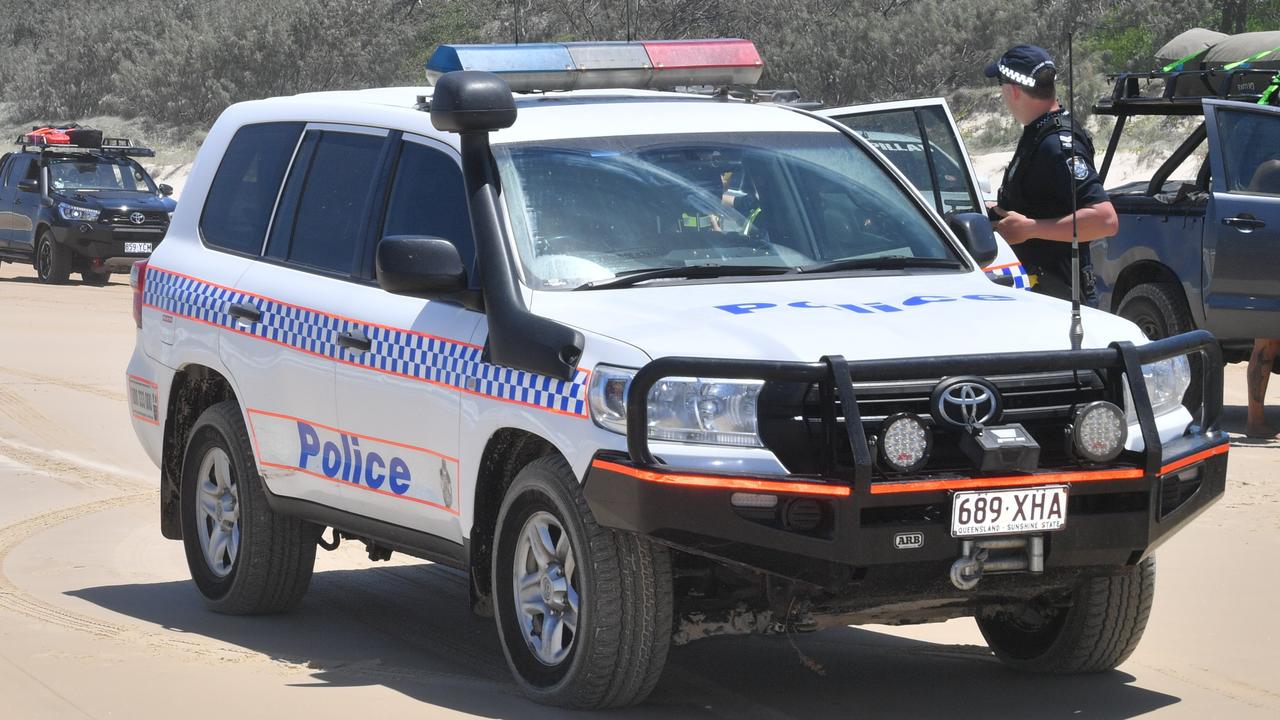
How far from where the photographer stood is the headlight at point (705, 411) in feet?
16.0

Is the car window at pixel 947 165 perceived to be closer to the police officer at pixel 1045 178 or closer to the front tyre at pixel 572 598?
the police officer at pixel 1045 178

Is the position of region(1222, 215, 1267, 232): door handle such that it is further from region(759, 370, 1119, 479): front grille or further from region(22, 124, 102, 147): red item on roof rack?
region(22, 124, 102, 147): red item on roof rack

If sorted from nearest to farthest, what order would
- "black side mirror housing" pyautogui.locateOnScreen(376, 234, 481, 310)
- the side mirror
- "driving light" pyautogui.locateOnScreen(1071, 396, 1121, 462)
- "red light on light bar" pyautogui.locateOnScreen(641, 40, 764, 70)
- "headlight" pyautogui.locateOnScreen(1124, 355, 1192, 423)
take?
"driving light" pyautogui.locateOnScreen(1071, 396, 1121, 462), "headlight" pyautogui.locateOnScreen(1124, 355, 1192, 423), "black side mirror housing" pyautogui.locateOnScreen(376, 234, 481, 310), the side mirror, "red light on light bar" pyautogui.locateOnScreen(641, 40, 764, 70)

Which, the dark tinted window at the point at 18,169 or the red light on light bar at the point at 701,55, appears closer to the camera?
the red light on light bar at the point at 701,55

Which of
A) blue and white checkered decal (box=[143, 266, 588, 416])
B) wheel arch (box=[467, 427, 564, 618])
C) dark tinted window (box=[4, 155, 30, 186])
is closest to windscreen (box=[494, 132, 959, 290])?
blue and white checkered decal (box=[143, 266, 588, 416])

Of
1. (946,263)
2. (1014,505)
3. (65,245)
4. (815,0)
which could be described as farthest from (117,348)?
(815,0)

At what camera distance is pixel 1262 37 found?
64.0ft

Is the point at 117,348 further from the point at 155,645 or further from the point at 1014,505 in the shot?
the point at 1014,505

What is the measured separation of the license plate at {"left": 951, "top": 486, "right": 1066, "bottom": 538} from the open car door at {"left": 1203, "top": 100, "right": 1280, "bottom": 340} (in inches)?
260

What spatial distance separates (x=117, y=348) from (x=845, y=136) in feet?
36.3

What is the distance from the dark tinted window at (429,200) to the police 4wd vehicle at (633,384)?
0.04 ft

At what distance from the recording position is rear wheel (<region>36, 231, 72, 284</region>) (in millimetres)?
24625

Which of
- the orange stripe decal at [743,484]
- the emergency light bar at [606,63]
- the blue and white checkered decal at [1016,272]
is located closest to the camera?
the orange stripe decal at [743,484]

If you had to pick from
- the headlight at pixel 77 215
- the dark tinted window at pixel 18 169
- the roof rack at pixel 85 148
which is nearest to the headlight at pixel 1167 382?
the headlight at pixel 77 215
